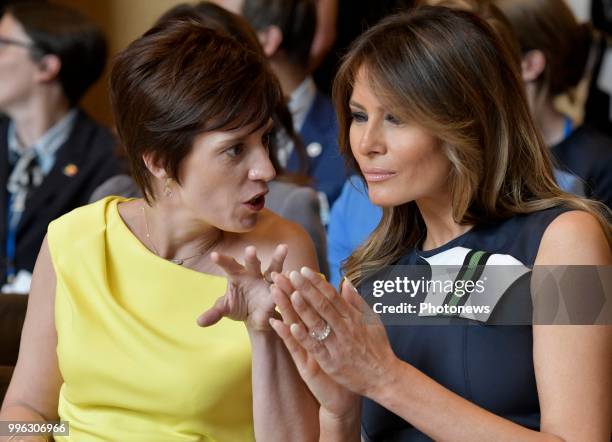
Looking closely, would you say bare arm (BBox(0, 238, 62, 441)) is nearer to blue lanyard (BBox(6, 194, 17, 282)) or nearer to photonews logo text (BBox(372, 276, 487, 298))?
photonews logo text (BBox(372, 276, 487, 298))

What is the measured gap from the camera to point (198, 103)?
1801mm

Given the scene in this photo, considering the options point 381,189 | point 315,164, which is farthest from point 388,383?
point 315,164

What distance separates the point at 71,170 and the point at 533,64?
4.90 ft

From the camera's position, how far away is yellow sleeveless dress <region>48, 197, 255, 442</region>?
5.92 feet

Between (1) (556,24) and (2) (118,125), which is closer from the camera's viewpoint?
(2) (118,125)

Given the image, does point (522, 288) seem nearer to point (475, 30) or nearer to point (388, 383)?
point (388, 383)

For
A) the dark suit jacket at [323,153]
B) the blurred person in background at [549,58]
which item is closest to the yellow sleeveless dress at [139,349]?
the dark suit jacket at [323,153]

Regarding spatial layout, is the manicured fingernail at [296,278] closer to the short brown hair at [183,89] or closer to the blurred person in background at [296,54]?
the short brown hair at [183,89]

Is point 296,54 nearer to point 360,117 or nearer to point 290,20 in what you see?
point 290,20

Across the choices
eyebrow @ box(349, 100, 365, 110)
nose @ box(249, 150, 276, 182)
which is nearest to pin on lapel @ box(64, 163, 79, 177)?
nose @ box(249, 150, 276, 182)

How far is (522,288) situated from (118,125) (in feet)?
2.57

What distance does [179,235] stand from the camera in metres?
1.96

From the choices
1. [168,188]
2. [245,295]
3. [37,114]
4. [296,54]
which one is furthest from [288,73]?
[245,295]

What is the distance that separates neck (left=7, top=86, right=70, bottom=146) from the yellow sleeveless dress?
175 centimetres
